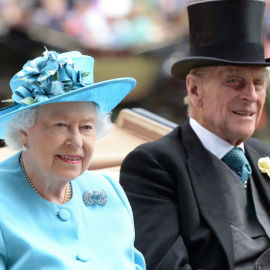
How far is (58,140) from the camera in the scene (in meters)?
2.17

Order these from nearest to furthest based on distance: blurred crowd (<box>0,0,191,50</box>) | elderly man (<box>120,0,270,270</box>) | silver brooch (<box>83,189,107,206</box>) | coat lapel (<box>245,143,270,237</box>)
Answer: silver brooch (<box>83,189,107,206</box>) < elderly man (<box>120,0,270,270</box>) < coat lapel (<box>245,143,270,237</box>) < blurred crowd (<box>0,0,191,50</box>)

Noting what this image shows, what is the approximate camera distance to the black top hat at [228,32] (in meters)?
3.20

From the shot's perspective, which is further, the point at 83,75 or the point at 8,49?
the point at 8,49

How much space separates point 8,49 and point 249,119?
199 inches

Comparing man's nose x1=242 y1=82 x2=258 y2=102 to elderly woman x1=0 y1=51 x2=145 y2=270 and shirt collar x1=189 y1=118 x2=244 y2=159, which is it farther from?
elderly woman x1=0 y1=51 x2=145 y2=270

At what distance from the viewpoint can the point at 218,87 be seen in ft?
10.5

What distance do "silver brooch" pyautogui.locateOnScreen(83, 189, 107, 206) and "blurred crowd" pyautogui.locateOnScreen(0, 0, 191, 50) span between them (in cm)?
540

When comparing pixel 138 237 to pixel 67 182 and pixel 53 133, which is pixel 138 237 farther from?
pixel 53 133

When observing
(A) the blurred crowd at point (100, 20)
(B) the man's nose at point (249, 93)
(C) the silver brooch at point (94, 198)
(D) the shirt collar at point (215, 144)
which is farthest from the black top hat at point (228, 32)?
(A) the blurred crowd at point (100, 20)

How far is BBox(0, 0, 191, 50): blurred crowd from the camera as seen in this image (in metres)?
7.55

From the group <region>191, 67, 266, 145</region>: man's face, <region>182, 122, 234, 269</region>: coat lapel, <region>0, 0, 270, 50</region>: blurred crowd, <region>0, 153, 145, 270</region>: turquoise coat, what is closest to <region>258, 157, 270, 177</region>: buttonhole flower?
<region>191, 67, 266, 145</region>: man's face

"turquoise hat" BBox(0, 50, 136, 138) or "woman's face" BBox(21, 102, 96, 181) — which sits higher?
"turquoise hat" BBox(0, 50, 136, 138)

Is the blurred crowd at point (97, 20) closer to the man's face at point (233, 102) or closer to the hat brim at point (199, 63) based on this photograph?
the hat brim at point (199, 63)

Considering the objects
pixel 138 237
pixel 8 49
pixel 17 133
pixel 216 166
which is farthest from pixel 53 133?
pixel 8 49
